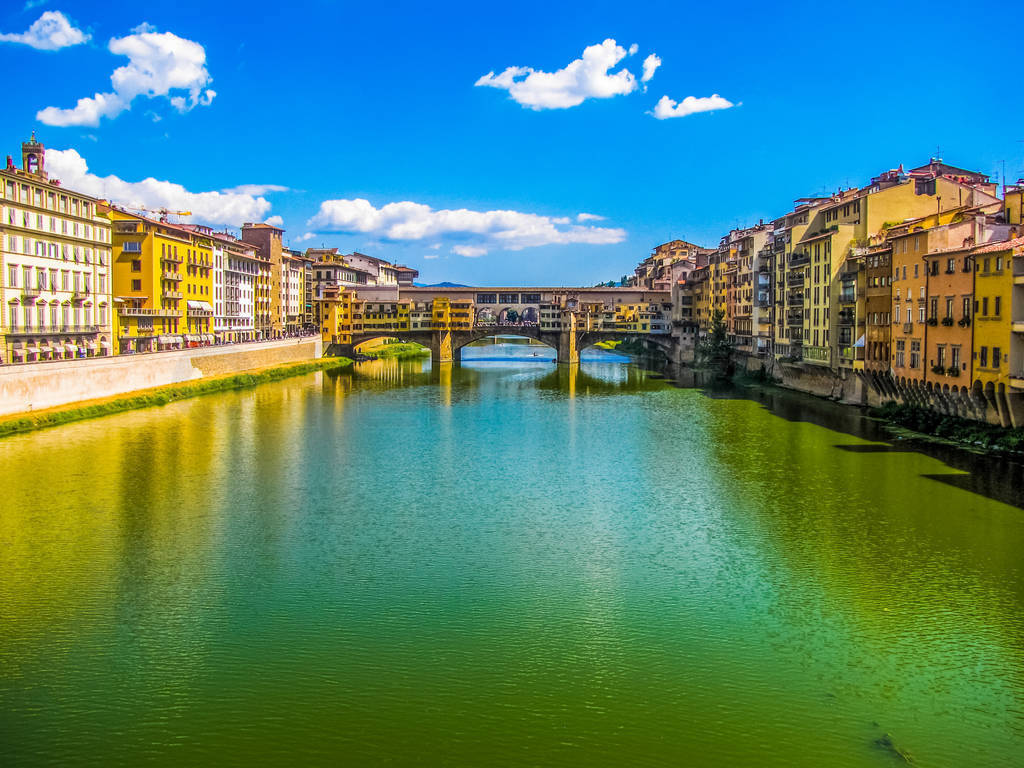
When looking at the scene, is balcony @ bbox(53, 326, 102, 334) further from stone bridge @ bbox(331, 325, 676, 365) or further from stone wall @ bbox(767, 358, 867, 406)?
stone wall @ bbox(767, 358, 867, 406)

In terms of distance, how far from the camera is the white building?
1352 inches

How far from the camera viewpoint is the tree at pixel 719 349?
5625 cm

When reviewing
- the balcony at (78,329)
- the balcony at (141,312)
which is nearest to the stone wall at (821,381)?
the balcony at (78,329)

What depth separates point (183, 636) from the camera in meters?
12.4

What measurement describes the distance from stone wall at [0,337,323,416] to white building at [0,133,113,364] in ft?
5.75

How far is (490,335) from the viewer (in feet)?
231

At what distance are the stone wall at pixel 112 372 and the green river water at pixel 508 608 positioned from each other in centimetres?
341

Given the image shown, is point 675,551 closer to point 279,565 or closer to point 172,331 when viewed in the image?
point 279,565

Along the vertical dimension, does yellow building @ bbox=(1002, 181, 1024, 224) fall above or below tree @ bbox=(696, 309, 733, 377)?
above

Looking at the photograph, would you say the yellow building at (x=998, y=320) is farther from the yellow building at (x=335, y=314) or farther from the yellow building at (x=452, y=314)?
the yellow building at (x=335, y=314)

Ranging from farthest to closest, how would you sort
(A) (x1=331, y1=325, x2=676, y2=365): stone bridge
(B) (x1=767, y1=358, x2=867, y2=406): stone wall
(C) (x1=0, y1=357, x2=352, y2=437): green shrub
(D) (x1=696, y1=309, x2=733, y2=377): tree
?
(A) (x1=331, y1=325, x2=676, y2=365): stone bridge < (D) (x1=696, y1=309, x2=733, y2=377): tree < (B) (x1=767, y1=358, x2=867, y2=406): stone wall < (C) (x1=0, y1=357, x2=352, y2=437): green shrub

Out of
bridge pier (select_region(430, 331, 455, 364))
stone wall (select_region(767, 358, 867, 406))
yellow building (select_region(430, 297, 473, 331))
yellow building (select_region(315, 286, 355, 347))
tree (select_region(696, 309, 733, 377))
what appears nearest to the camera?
stone wall (select_region(767, 358, 867, 406))

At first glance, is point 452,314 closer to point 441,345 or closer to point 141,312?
point 441,345

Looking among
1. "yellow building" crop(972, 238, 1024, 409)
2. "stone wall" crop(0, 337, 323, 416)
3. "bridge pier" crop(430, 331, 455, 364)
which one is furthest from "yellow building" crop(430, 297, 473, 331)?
"yellow building" crop(972, 238, 1024, 409)
